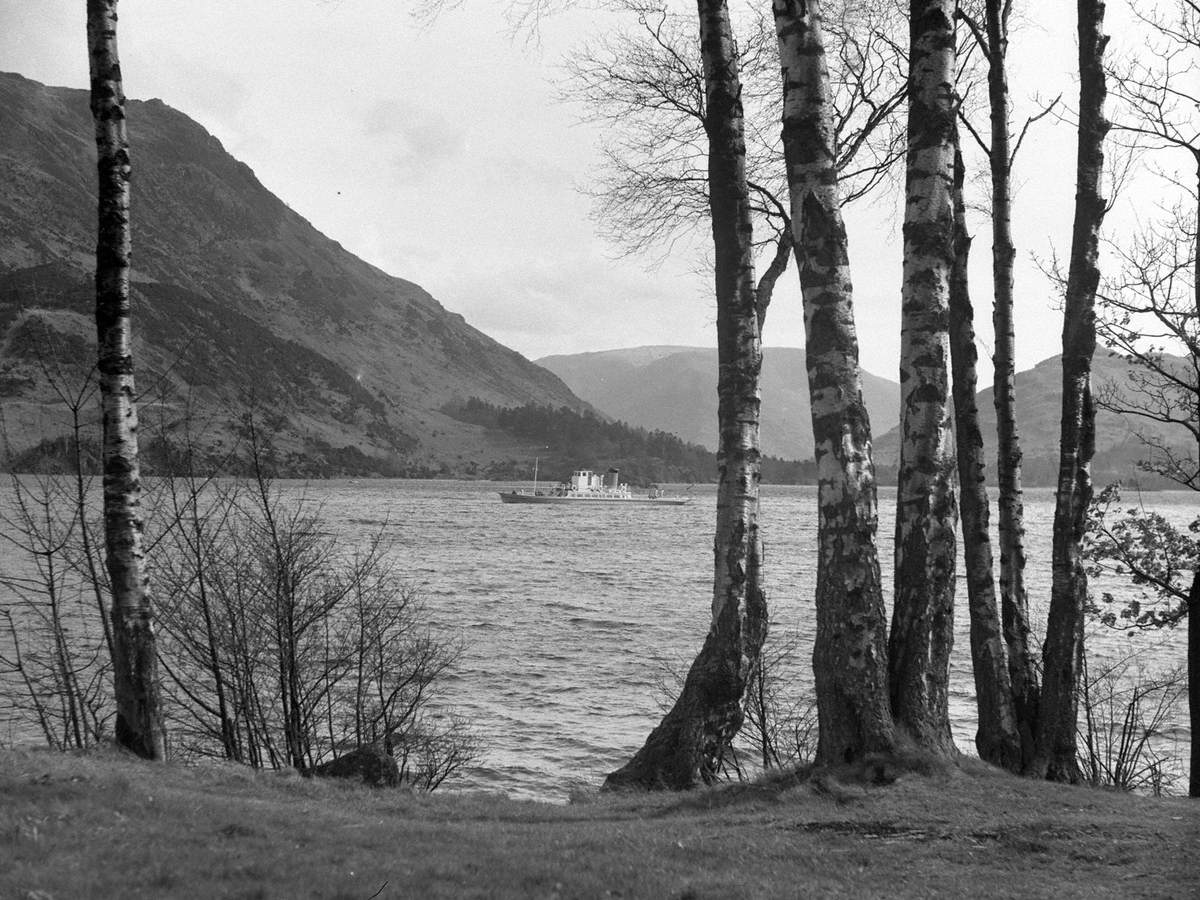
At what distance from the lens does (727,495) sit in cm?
1342

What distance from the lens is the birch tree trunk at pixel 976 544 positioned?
42.1 ft

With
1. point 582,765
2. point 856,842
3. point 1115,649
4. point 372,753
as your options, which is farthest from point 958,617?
point 856,842

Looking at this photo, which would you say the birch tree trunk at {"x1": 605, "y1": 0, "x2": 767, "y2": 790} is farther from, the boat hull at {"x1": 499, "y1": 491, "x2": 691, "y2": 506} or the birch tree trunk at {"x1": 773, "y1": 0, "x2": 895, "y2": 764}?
the boat hull at {"x1": 499, "y1": 491, "x2": 691, "y2": 506}

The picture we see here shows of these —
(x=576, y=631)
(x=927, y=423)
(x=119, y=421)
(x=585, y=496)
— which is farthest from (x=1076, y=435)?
(x=585, y=496)

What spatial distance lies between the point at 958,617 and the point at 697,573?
71.5 feet

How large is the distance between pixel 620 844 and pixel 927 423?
5244 millimetres

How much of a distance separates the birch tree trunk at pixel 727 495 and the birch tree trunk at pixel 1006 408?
3.51 metres

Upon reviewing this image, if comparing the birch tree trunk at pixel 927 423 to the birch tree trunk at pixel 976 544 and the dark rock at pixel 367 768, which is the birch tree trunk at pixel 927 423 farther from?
the dark rock at pixel 367 768

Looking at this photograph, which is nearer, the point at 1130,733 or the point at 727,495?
the point at 727,495

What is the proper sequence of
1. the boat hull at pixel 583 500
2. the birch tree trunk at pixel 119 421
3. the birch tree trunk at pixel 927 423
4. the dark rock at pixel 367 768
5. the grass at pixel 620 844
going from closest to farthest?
the grass at pixel 620 844
the birch tree trunk at pixel 927 423
the birch tree trunk at pixel 119 421
the dark rock at pixel 367 768
the boat hull at pixel 583 500

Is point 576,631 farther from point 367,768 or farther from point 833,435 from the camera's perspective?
point 833,435

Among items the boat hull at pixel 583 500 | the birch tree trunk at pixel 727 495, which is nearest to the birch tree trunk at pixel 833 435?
the birch tree trunk at pixel 727 495

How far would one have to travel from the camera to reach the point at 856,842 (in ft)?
25.4

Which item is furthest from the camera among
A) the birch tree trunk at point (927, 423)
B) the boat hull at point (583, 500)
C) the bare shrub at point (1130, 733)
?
the boat hull at point (583, 500)
